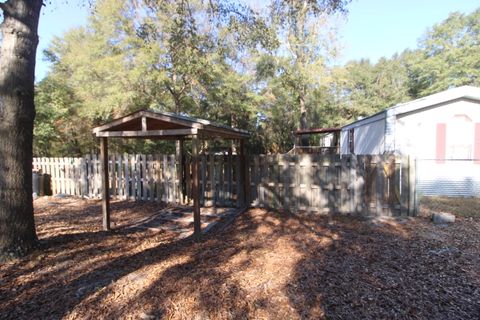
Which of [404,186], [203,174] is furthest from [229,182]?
[404,186]

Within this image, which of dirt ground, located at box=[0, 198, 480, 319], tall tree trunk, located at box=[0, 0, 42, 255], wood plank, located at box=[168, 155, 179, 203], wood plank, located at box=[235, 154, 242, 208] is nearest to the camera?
dirt ground, located at box=[0, 198, 480, 319]

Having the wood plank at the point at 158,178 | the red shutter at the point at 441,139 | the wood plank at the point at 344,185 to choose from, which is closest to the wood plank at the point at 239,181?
the wood plank at the point at 344,185

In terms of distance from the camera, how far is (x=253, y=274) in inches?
126

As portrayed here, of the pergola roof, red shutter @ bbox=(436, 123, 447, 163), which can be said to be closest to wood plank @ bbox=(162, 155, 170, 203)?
the pergola roof

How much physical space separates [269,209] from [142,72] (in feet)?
26.0

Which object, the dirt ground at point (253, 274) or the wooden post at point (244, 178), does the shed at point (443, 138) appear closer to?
the dirt ground at point (253, 274)

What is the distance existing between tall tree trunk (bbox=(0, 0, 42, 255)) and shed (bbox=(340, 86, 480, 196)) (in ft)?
30.6

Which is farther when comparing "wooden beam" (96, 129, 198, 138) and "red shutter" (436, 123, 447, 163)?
"red shutter" (436, 123, 447, 163)

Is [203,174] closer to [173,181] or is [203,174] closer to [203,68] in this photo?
[173,181]

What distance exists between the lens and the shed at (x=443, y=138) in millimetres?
8469

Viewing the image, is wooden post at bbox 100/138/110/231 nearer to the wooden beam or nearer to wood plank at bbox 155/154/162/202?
the wooden beam

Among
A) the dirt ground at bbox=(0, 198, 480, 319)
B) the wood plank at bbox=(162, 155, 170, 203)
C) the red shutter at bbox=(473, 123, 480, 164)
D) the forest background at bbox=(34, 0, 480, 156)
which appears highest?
the forest background at bbox=(34, 0, 480, 156)

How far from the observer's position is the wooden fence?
5.77m

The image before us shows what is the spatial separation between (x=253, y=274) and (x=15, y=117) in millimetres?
3583
